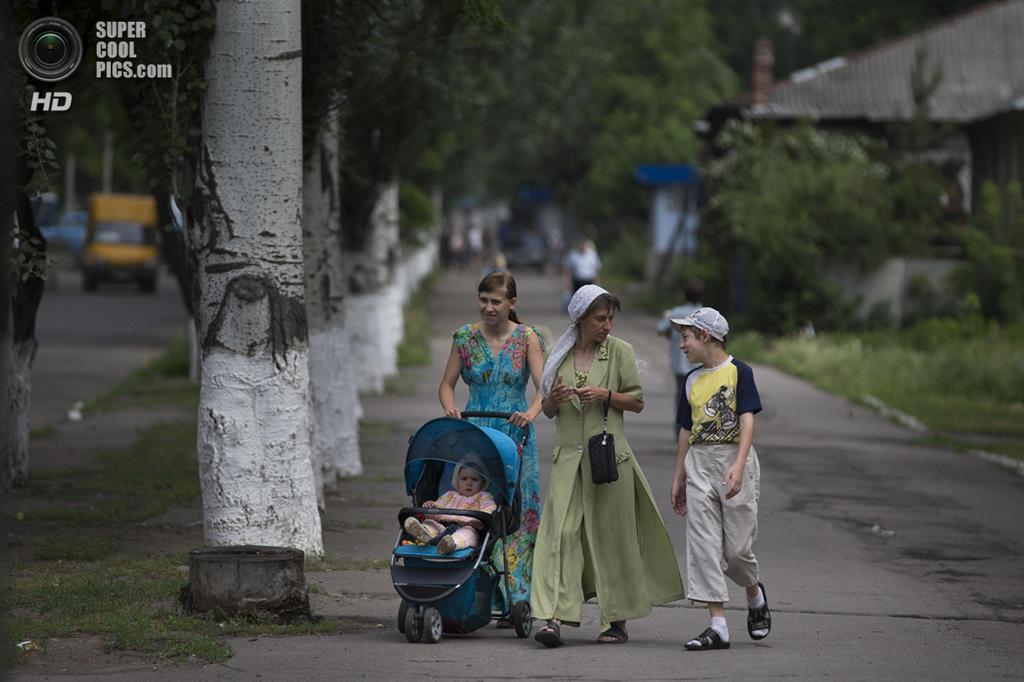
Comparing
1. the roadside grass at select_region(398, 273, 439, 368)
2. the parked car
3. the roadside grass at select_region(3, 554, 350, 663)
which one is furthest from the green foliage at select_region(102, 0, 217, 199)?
the parked car

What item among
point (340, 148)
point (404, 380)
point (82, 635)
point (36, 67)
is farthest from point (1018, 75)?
point (82, 635)

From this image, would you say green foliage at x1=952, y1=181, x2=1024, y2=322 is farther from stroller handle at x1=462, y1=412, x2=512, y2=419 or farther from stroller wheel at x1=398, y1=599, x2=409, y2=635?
stroller wheel at x1=398, y1=599, x2=409, y2=635

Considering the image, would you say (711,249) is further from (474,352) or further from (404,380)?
(474,352)

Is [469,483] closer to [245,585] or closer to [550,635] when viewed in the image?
[550,635]

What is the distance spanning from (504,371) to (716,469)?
1.22 meters

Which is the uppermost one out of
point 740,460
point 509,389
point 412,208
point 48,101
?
point 412,208

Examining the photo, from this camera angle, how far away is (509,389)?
8.62 m

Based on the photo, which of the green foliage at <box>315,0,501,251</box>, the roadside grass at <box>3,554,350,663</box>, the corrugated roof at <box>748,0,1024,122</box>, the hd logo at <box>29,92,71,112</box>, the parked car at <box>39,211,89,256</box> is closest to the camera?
the roadside grass at <box>3,554,350,663</box>

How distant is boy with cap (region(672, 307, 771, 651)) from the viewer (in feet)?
26.6

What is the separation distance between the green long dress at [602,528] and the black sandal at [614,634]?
0.04 meters

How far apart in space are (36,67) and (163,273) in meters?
61.6

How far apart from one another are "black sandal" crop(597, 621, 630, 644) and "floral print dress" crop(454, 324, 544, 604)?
506 mm

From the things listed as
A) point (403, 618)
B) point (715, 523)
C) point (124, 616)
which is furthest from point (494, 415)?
point (124, 616)

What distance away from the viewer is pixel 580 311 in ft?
27.0
